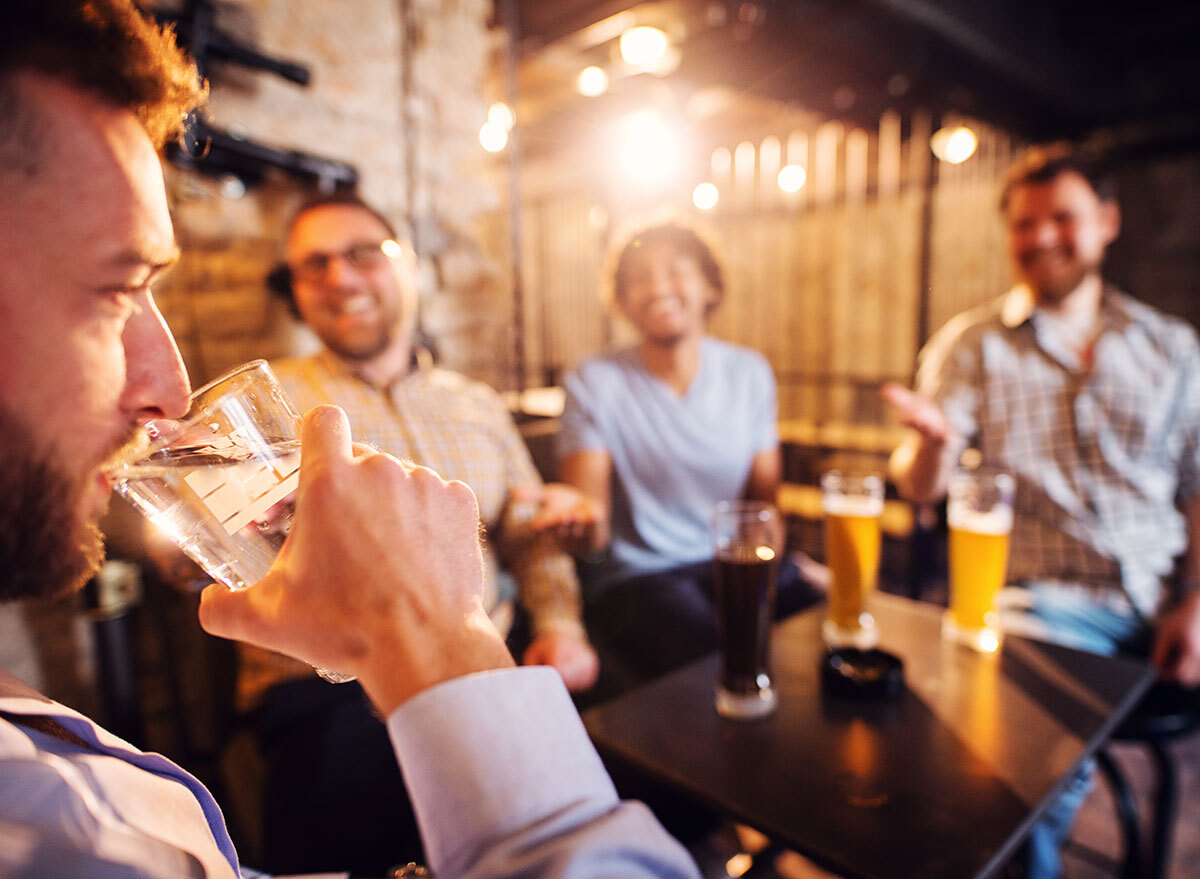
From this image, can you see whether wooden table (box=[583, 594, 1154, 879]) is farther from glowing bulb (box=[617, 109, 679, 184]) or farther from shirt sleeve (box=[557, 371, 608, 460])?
glowing bulb (box=[617, 109, 679, 184])

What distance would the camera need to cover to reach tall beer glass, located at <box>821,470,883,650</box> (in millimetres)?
1281

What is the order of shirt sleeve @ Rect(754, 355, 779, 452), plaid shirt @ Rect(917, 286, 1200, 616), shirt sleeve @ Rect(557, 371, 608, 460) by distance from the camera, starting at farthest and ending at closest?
shirt sleeve @ Rect(754, 355, 779, 452)
shirt sleeve @ Rect(557, 371, 608, 460)
plaid shirt @ Rect(917, 286, 1200, 616)

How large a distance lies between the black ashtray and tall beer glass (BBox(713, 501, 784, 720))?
3.9 inches

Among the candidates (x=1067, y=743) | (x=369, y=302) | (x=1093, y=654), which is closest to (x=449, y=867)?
(x=1067, y=743)

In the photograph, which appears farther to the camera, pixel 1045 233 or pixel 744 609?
pixel 1045 233

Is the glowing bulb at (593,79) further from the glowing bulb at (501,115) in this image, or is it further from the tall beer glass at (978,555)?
the tall beer glass at (978,555)

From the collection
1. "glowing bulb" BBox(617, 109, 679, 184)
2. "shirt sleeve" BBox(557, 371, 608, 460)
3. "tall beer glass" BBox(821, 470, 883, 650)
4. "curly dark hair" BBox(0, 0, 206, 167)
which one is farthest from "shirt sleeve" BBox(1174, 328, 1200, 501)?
"glowing bulb" BBox(617, 109, 679, 184)

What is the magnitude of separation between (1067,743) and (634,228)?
196 cm

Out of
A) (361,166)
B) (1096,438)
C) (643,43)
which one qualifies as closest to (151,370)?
(361,166)

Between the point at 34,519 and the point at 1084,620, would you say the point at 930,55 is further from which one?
the point at 34,519

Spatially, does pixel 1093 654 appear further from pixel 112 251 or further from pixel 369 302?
pixel 369 302

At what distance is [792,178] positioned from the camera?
5602 mm

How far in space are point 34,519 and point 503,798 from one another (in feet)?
1.36

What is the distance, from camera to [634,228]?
2.45m
